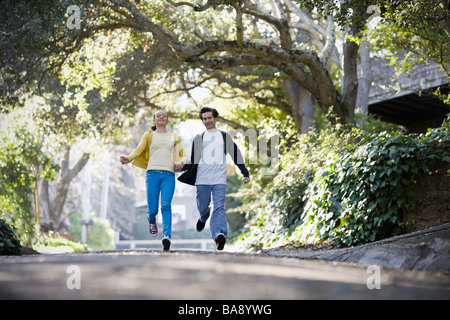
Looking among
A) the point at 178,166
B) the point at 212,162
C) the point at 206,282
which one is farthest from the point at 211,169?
the point at 206,282

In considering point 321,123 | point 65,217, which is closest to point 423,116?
point 321,123

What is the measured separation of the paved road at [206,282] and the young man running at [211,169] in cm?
391

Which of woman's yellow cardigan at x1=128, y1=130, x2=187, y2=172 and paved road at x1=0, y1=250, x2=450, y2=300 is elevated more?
woman's yellow cardigan at x1=128, y1=130, x2=187, y2=172

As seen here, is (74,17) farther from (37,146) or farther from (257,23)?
(257,23)

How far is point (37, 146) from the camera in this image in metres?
15.9

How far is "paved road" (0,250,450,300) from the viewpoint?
2924mm

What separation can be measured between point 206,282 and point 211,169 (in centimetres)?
505

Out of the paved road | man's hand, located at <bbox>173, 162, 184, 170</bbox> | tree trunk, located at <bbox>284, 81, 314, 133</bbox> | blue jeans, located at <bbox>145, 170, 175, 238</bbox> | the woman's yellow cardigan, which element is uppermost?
tree trunk, located at <bbox>284, 81, 314, 133</bbox>

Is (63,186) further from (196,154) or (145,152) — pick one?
(196,154)

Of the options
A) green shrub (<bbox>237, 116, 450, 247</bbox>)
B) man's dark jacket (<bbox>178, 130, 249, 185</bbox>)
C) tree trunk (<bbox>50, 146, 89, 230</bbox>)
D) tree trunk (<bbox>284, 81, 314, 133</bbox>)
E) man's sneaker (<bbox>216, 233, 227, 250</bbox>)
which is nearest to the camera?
man's sneaker (<bbox>216, 233, 227, 250</bbox>)

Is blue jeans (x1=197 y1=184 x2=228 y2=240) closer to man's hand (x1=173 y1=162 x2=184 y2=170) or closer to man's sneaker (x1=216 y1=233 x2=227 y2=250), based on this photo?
man's sneaker (x1=216 y1=233 x2=227 y2=250)

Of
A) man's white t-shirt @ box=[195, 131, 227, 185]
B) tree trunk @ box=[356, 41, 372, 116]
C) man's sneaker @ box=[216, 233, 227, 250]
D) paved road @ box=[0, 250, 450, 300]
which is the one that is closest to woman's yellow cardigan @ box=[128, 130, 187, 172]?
man's white t-shirt @ box=[195, 131, 227, 185]

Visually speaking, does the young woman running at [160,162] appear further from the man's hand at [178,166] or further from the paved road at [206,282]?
the paved road at [206,282]

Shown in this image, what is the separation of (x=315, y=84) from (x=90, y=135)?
946 cm
